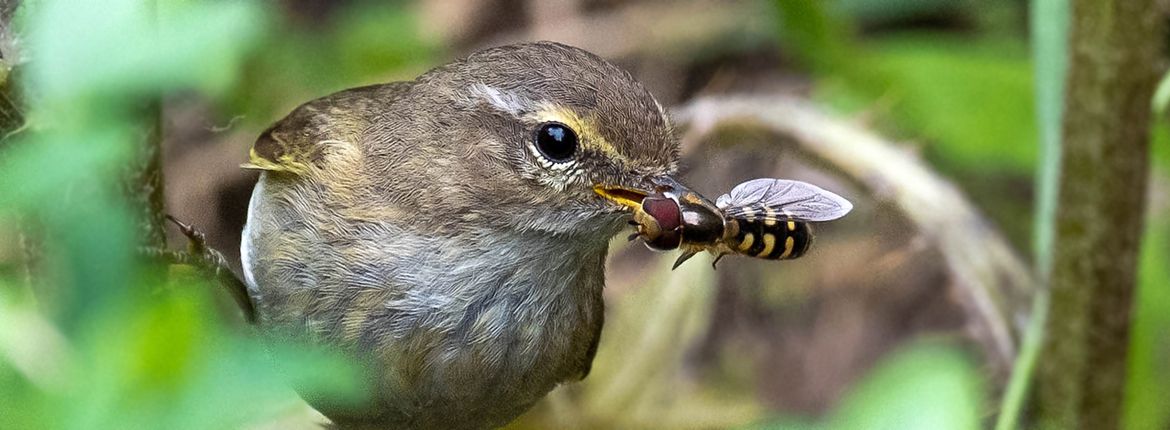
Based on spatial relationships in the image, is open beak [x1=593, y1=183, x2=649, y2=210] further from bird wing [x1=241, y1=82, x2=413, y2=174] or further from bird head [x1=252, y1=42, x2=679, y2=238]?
bird wing [x1=241, y1=82, x2=413, y2=174]

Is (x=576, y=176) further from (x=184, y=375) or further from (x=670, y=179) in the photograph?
(x=184, y=375)

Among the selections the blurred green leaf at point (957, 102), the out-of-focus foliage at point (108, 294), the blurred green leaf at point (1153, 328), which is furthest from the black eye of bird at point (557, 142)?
the blurred green leaf at point (957, 102)

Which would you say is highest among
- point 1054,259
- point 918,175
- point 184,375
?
point 918,175

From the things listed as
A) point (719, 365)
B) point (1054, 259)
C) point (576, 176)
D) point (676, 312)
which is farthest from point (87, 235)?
point (719, 365)

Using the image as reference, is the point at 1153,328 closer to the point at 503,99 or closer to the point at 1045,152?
the point at 1045,152

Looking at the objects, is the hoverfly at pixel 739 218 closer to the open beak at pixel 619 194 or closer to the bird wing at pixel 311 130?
the open beak at pixel 619 194
